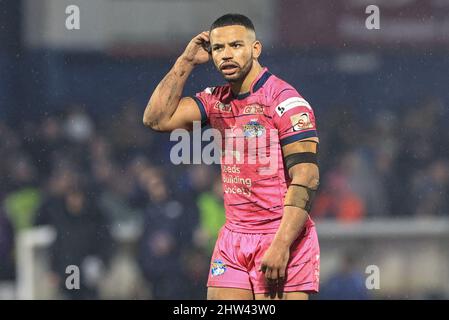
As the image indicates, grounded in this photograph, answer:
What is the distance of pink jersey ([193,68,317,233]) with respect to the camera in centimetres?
754

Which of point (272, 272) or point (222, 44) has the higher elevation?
point (222, 44)

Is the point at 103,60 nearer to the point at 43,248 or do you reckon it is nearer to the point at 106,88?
the point at 106,88

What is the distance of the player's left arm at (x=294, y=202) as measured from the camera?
283 inches

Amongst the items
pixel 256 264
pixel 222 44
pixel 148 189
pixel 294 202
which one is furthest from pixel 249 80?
pixel 148 189

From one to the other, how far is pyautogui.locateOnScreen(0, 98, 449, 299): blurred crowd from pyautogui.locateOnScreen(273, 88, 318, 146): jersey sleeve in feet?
22.4

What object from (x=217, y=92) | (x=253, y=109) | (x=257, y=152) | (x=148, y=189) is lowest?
(x=148, y=189)

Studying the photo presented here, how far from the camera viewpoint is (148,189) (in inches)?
591

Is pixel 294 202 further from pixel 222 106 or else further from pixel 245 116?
pixel 222 106

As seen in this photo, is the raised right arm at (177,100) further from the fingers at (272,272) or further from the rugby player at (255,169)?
the fingers at (272,272)

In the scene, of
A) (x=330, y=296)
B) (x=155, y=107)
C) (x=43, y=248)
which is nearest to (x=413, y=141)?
(x=330, y=296)

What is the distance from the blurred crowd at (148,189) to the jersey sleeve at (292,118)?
6.83 metres

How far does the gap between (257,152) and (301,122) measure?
38 centimetres

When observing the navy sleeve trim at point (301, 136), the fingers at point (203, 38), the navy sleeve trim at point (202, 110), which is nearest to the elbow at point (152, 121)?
the navy sleeve trim at point (202, 110)

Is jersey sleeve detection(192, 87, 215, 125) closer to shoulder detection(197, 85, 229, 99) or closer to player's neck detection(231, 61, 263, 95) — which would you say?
shoulder detection(197, 85, 229, 99)
